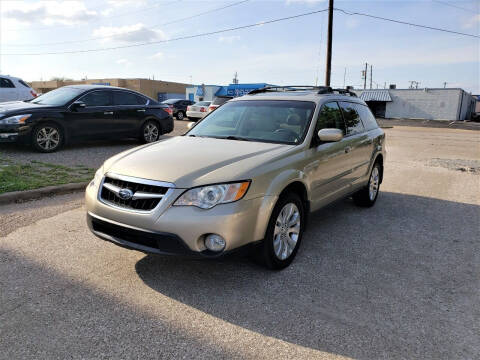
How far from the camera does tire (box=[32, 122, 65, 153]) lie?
8914 mm

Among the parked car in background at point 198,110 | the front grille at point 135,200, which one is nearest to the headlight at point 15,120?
the front grille at point 135,200

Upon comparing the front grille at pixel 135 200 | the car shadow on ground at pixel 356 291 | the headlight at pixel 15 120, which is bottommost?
the car shadow on ground at pixel 356 291

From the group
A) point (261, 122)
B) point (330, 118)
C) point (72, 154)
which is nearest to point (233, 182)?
point (261, 122)

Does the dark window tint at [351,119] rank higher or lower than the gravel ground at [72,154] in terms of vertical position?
higher

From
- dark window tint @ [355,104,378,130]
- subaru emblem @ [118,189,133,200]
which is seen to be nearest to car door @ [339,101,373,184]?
dark window tint @ [355,104,378,130]

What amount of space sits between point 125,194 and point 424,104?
54.5 metres

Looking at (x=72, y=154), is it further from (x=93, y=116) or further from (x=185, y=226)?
(x=185, y=226)

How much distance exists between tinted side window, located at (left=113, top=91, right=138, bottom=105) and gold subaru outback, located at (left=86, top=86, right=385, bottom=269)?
5984 mm

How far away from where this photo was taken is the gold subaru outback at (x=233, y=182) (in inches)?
126

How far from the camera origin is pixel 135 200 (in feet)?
11.0

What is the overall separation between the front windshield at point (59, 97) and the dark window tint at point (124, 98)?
2.96ft

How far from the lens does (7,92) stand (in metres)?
13.7

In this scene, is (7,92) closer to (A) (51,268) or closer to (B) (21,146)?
(B) (21,146)

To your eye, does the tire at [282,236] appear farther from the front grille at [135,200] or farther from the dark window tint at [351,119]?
the dark window tint at [351,119]
